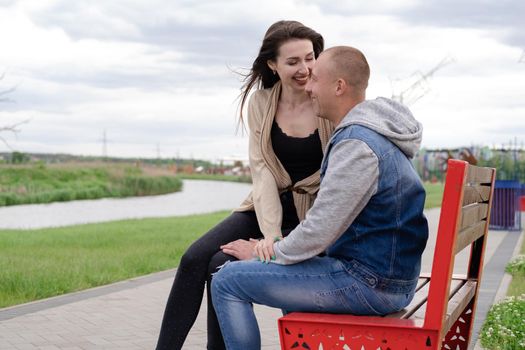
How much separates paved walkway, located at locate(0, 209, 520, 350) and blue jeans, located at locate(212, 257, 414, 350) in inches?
80.6

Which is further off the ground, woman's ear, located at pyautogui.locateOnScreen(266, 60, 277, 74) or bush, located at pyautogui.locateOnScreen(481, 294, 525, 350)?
woman's ear, located at pyautogui.locateOnScreen(266, 60, 277, 74)

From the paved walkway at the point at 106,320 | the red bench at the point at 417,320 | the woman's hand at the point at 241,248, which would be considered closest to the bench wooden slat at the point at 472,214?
the red bench at the point at 417,320

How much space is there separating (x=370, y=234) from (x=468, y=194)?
485mm

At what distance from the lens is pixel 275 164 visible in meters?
4.43

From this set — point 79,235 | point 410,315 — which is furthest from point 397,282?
point 79,235

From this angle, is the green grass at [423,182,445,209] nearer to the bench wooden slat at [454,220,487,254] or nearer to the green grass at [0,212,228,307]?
the green grass at [0,212,228,307]

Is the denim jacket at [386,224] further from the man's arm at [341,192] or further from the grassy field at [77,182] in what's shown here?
the grassy field at [77,182]

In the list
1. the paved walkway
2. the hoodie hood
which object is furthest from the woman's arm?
the paved walkway

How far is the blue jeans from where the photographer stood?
3.23 meters

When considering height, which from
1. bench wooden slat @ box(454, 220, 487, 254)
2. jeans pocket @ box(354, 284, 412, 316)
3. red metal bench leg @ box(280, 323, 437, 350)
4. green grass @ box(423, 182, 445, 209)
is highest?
bench wooden slat @ box(454, 220, 487, 254)

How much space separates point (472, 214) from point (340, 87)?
0.78 meters

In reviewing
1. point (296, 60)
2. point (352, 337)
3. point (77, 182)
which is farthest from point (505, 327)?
point (77, 182)

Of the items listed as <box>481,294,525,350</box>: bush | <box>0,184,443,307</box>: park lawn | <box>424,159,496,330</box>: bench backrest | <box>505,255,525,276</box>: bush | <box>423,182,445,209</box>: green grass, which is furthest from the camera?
<box>423,182,445,209</box>: green grass

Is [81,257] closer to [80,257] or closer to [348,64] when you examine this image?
[80,257]
